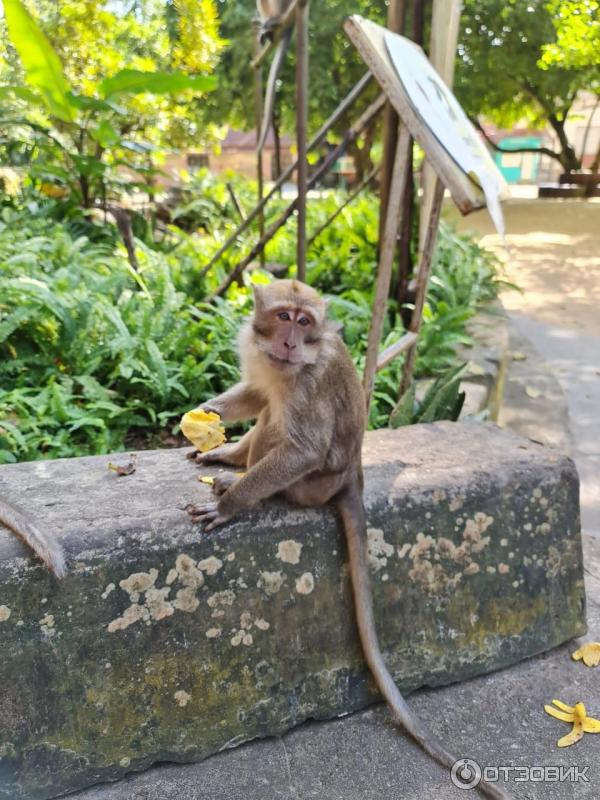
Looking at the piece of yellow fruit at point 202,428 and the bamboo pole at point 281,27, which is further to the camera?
the bamboo pole at point 281,27

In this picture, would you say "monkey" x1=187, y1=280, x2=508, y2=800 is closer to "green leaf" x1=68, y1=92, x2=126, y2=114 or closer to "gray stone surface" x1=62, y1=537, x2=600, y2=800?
"gray stone surface" x1=62, y1=537, x2=600, y2=800

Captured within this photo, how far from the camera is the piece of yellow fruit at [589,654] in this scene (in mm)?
2705

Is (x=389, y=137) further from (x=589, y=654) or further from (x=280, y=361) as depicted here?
(x=589, y=654)

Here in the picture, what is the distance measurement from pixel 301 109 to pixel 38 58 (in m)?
4.05

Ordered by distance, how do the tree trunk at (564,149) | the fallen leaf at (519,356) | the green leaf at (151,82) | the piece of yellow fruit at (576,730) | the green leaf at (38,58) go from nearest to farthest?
the piece of yellow fruit at (576,730) → the green leaf at (38,58) → the green leaf at (151,82) → the fallen leaf at (519,356) → the tree trunk at (564,149)

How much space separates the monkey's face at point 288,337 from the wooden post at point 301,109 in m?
1.73

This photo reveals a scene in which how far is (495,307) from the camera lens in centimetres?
723

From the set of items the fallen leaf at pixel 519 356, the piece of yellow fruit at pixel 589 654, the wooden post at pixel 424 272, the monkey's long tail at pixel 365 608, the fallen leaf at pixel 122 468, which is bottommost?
the fallen leaf at pixel 519 356

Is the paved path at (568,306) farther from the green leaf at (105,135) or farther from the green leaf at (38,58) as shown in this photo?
the green leaf at (38,58)

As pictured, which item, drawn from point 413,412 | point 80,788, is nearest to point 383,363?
point 413,412

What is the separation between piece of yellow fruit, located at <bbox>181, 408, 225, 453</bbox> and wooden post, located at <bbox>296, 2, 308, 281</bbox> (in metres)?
1.52

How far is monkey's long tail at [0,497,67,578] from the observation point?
6.36 feet

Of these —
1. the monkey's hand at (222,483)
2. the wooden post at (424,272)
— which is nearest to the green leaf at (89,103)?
the wooden post at (424,272)

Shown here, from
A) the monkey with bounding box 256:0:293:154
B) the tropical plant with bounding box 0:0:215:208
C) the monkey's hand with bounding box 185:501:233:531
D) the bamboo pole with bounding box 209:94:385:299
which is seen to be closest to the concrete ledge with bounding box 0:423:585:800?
the monkey's hand with bounding box 185:501:233:531
